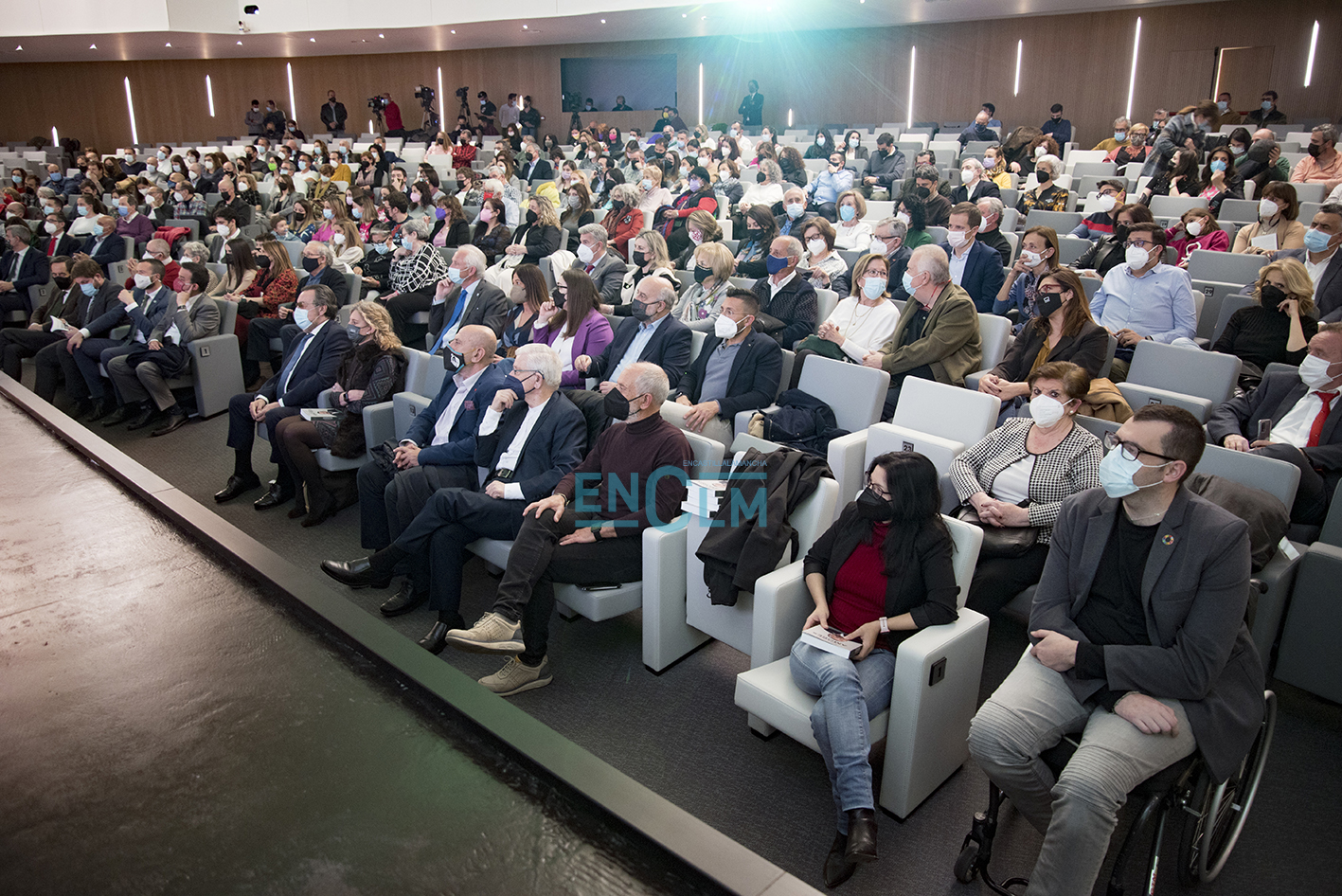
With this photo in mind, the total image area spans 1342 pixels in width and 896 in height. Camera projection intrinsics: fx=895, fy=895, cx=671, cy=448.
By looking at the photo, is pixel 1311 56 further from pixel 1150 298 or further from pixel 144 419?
pixel 144 419

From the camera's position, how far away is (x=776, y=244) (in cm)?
A: 504

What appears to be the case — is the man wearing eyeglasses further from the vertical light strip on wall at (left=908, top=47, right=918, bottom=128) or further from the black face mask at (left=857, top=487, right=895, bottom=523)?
the vertical light strip on wall at (left=908, top=47, right=918, bottom=128)

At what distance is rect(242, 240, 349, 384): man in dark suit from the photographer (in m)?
6.18

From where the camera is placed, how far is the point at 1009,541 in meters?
2.88

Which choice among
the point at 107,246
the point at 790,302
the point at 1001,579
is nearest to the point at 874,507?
the point at 1001,579

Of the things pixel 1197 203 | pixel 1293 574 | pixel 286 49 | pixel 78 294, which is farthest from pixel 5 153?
pixel 1293 574

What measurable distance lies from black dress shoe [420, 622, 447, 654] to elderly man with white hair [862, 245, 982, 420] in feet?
7.01

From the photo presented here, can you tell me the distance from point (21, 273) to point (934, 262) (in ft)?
29.2

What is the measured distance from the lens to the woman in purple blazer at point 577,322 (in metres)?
4.77

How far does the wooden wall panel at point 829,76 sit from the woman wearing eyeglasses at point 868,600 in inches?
551

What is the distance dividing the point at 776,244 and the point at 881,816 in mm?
3420

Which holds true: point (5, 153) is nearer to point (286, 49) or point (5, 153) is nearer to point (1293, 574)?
point (286, 49)

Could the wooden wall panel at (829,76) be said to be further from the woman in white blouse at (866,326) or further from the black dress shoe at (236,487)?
the black dress shoe at (236,487)

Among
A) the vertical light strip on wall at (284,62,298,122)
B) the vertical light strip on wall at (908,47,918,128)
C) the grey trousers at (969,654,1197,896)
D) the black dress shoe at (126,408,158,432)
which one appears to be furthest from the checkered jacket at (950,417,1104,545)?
the vertical light strip on wall at (284,62,298,122)
